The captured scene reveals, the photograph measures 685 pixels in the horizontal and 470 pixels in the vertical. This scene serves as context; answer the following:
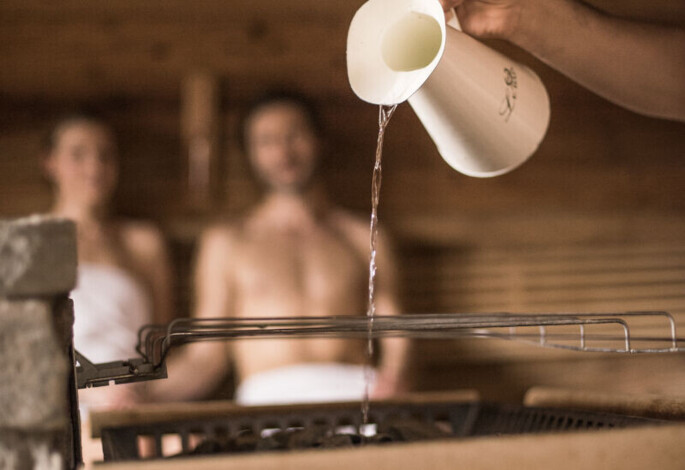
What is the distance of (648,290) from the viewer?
250 cm

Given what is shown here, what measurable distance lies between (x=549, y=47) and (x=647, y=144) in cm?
171

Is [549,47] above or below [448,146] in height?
above

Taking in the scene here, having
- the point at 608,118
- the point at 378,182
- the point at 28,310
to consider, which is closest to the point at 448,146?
the point at 28,310

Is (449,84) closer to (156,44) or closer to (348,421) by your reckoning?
(348,421)

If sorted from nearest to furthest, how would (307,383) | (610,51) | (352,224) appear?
(610,51) → (307,383) → (352,224)

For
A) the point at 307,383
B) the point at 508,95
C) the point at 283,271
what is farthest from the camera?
the point at 283,271

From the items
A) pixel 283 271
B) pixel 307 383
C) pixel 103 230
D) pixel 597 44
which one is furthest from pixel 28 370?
pixel 103 230

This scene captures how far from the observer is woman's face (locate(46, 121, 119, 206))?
218 centimetres

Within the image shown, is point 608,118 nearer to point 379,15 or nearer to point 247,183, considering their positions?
point 247,183

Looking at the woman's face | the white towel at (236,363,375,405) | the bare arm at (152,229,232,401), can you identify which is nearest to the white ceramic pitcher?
the white towel at (236,363,375,405)

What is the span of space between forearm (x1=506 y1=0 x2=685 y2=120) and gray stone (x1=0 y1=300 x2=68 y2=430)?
0.78 m

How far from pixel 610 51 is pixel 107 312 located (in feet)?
4.93

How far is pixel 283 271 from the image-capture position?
7.07 feet

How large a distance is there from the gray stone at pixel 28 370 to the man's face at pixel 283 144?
64.4 inches
